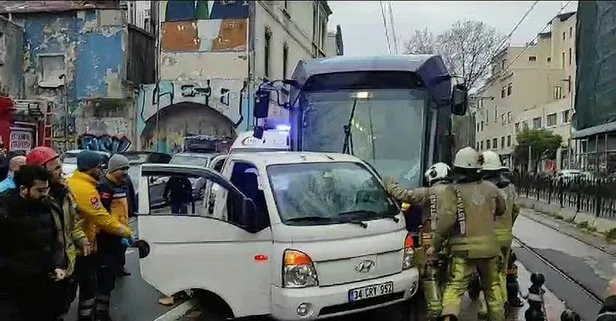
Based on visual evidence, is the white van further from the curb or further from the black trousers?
the black trousers

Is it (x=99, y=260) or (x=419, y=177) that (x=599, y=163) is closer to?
(x=419, y=177)

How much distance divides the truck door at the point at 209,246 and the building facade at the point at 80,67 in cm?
2246

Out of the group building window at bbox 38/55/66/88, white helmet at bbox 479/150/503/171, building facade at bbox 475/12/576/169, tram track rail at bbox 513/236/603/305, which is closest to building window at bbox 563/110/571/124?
building facade at bbox 475/12/576/169

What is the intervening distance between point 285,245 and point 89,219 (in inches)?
72.2

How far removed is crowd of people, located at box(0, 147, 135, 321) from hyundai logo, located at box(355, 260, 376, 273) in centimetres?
222

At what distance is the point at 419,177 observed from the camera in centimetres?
896

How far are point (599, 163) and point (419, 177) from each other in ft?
51.1

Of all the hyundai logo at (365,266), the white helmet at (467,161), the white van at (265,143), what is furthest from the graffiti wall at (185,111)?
the white helmet at (467,161)

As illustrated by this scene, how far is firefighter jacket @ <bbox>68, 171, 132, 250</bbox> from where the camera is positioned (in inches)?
247

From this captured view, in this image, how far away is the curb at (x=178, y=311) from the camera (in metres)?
7.11

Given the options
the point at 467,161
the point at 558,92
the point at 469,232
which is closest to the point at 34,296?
the point at 469,232

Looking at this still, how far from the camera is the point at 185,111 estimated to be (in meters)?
29.1

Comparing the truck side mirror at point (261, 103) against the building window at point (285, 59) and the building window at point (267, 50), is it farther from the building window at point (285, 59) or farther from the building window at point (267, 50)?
the building window at point (285, 59)

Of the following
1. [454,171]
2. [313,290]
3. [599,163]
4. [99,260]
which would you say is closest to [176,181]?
[99,260]
